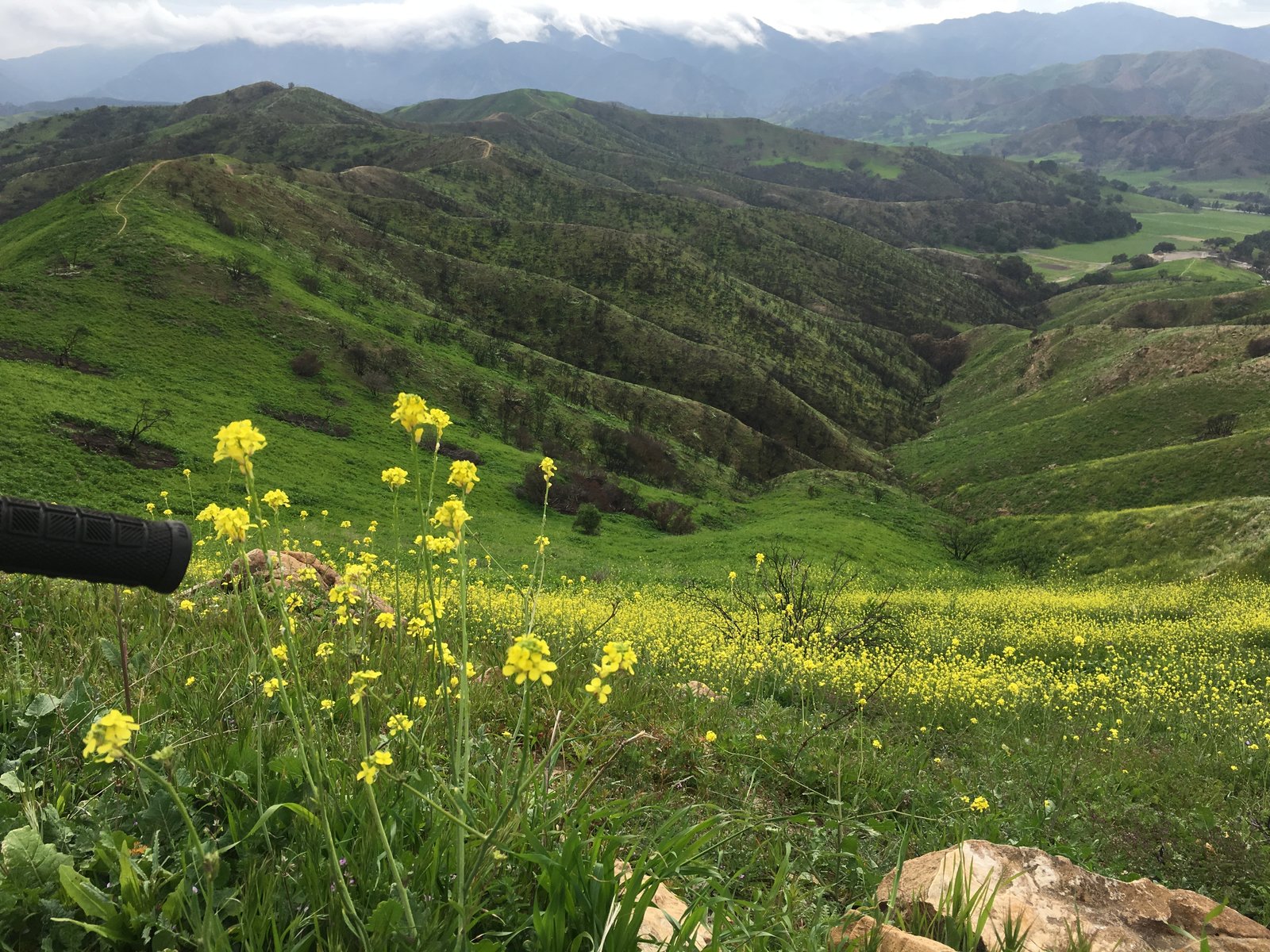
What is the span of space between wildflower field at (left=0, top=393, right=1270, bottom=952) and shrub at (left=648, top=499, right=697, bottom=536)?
106 ft

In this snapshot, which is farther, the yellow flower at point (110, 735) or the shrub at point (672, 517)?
the shrub at point (672, 517)

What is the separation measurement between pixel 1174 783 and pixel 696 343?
79493 mm

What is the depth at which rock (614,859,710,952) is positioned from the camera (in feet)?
7.29

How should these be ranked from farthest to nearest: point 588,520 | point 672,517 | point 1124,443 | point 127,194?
1. point 127,194
2. point 1124,443
3. point 672,517
4. point 588,520

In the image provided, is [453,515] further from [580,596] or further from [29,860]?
[580,596]

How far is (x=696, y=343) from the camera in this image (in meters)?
83.6

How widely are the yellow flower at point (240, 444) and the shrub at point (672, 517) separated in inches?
1605

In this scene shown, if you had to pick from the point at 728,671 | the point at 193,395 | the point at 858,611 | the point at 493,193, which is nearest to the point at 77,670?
the point at 728,671

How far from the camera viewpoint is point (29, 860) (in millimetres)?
1867

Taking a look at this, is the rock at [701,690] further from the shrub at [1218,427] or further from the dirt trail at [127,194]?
the dirt trail at [127,194]

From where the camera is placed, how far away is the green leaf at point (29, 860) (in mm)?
1833

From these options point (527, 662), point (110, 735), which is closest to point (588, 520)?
point (527, 662)

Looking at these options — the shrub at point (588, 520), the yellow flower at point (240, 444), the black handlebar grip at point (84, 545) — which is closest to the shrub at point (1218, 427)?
the shrub at point (588, 520)

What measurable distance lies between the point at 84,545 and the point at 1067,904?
4.12 metres
